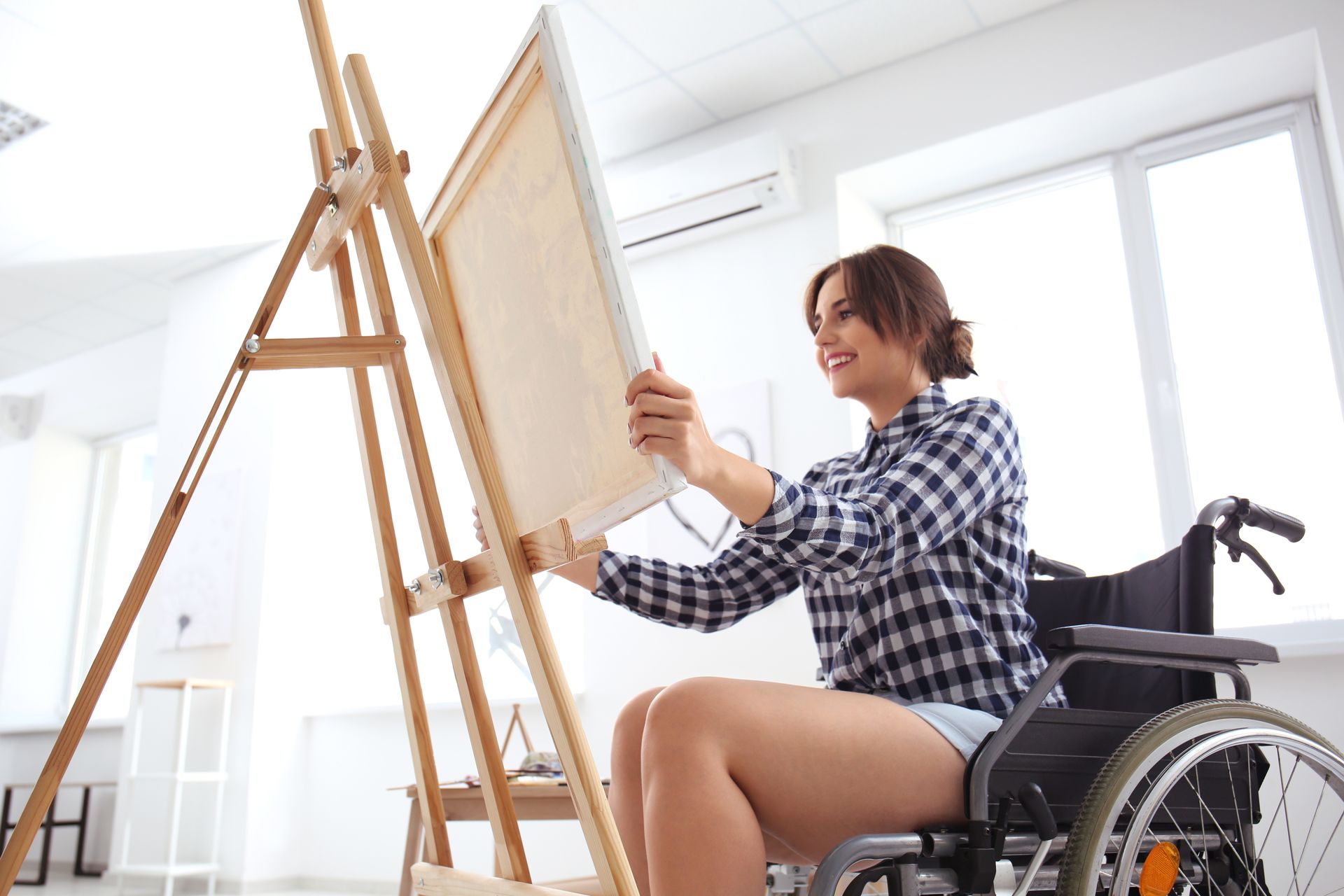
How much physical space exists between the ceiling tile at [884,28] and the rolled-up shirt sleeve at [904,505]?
2.15 meters

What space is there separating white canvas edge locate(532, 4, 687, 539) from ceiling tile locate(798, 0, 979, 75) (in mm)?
2305

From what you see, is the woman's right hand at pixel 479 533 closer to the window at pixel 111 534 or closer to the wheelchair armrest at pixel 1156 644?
the wheelchair armrest at pixel 1156 644

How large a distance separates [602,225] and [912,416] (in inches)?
22.3

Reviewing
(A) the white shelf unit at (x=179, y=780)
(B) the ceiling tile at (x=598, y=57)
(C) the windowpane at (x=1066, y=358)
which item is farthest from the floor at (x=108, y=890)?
(B) the ceiling tile at (x=598, y=57)

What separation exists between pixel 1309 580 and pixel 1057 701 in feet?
6.10

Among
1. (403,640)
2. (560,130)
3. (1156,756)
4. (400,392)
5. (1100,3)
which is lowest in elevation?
(1156,756)

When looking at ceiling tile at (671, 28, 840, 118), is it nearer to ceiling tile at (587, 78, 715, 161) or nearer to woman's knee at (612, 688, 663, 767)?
ceiling tile at (587, 78, 715, 161)

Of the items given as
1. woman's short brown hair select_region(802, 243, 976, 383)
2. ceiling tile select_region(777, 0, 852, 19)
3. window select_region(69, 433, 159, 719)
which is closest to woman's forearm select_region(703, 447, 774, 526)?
woman's short brown hair select_region(802, 243, 976, 383)

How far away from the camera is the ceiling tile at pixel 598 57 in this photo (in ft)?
9.84

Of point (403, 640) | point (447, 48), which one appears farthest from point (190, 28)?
point (403, 640)

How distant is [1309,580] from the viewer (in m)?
2.61

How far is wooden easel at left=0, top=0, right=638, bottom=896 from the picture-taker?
1028 millimetres

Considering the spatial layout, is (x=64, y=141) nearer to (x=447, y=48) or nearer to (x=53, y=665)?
(x=447, y=48)

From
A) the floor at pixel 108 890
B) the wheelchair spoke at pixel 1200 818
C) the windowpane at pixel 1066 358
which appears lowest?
the floor at pixel 108 890
